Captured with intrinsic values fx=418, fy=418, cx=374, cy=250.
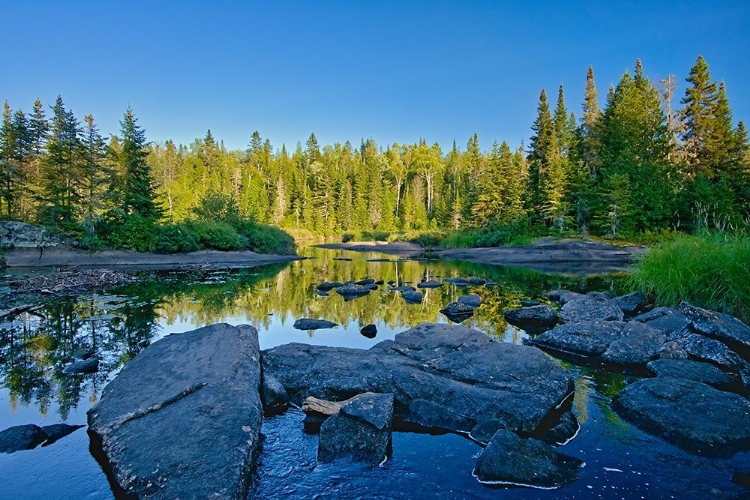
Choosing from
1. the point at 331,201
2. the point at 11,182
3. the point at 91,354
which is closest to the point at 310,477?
the point at 91,354

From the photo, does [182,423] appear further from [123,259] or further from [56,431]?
[123,259]

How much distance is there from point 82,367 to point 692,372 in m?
10.4

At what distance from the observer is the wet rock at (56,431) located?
16.4 feet

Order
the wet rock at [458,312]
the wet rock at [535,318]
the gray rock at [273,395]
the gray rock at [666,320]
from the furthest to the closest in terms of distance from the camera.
Result: the wet rock at [458,312], the wet rock at [535,318], the gray rock at [666,320], the gray rock at [273,395]

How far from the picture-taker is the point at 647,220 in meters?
39.7

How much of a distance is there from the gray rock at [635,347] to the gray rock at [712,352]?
0.41 metres

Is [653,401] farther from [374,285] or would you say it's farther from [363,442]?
[374,285]

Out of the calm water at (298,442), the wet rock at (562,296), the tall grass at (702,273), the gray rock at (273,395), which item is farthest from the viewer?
the wet rock at (562,296)

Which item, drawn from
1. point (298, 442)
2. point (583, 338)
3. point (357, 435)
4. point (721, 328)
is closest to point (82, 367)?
point (298, 442)

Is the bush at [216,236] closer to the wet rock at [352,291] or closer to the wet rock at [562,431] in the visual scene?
the wet rock at [352,291]

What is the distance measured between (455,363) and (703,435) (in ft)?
10.9

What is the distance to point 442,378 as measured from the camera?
630cm

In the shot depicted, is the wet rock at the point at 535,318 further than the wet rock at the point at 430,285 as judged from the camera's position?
No

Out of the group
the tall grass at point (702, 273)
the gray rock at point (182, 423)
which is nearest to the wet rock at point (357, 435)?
the gray rock at point (182, 423)
